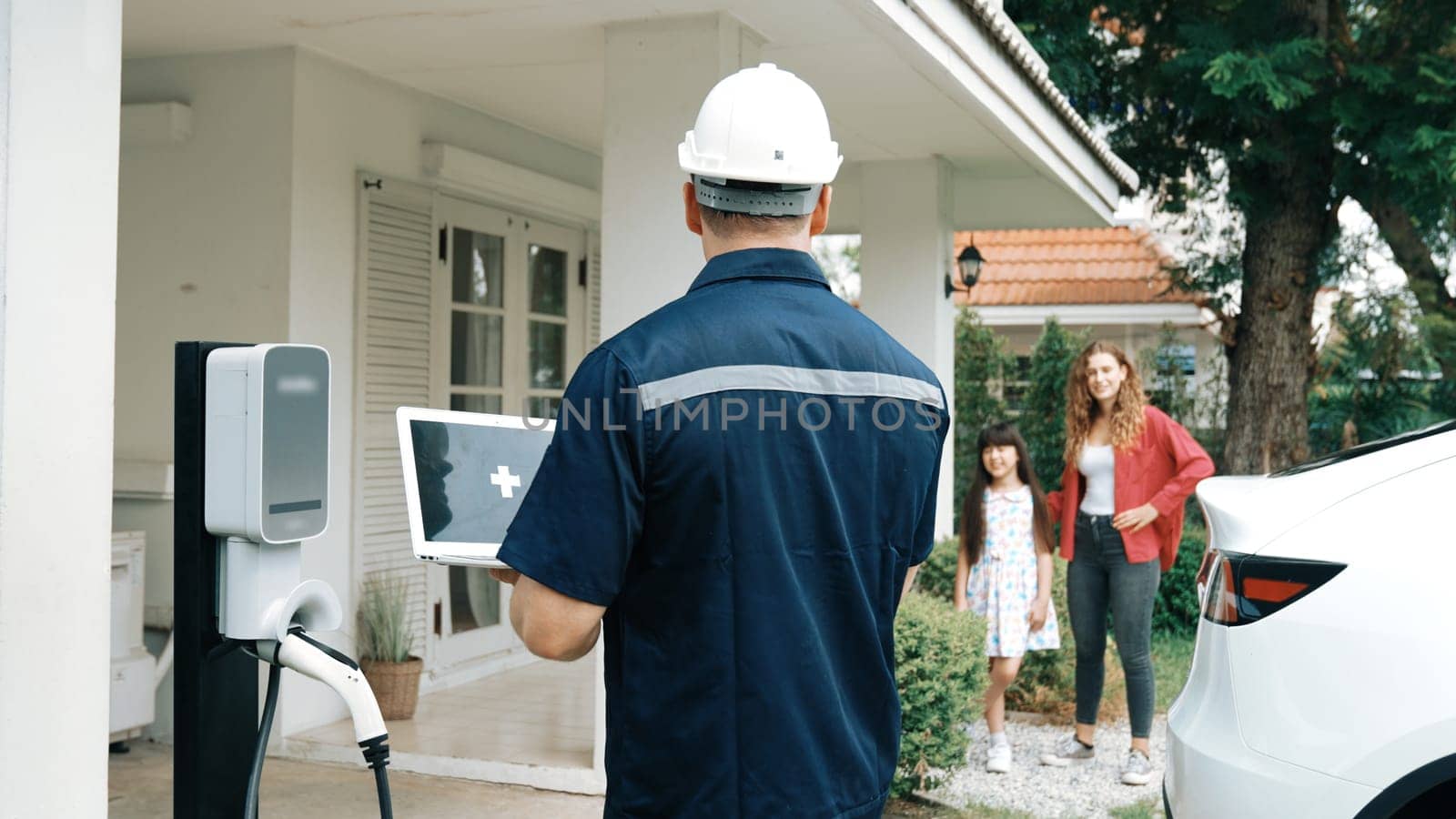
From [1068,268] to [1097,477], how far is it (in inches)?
427

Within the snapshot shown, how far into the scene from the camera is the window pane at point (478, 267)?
689 cm

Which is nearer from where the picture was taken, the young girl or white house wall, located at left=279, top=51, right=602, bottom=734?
white house wall, located at left=279, top=51, right=602, bottom=734

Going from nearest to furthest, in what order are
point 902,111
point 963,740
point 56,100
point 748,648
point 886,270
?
point 748,648, point 56,100, point 963,740, point 902,111, point 886,270

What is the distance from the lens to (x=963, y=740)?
524 centimetres

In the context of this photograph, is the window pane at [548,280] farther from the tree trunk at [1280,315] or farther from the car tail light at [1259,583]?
the tree trunk at [1280,315]

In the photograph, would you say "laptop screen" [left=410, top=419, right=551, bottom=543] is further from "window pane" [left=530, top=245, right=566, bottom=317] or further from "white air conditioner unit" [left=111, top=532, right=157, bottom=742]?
"window pane" [left=530, top=245, right=566, bottom=317]

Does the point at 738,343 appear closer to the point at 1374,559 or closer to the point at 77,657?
the point at 77,657

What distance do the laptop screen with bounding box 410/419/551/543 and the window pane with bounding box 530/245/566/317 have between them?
17.3 feet

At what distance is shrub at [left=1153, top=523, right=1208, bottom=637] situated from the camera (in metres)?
9.75

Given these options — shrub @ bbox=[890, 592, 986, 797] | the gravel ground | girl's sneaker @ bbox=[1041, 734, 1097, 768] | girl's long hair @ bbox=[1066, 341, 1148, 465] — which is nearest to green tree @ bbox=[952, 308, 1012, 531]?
the gravel ground

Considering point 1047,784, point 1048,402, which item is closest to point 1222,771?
point 1047,784

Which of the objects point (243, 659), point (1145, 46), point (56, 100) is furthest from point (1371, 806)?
point (1145, 46)

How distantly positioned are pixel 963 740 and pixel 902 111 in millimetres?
3132

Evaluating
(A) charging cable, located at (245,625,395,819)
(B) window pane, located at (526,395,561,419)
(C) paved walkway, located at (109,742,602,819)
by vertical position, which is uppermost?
(B) window pane, located at (526,395,561,419)
